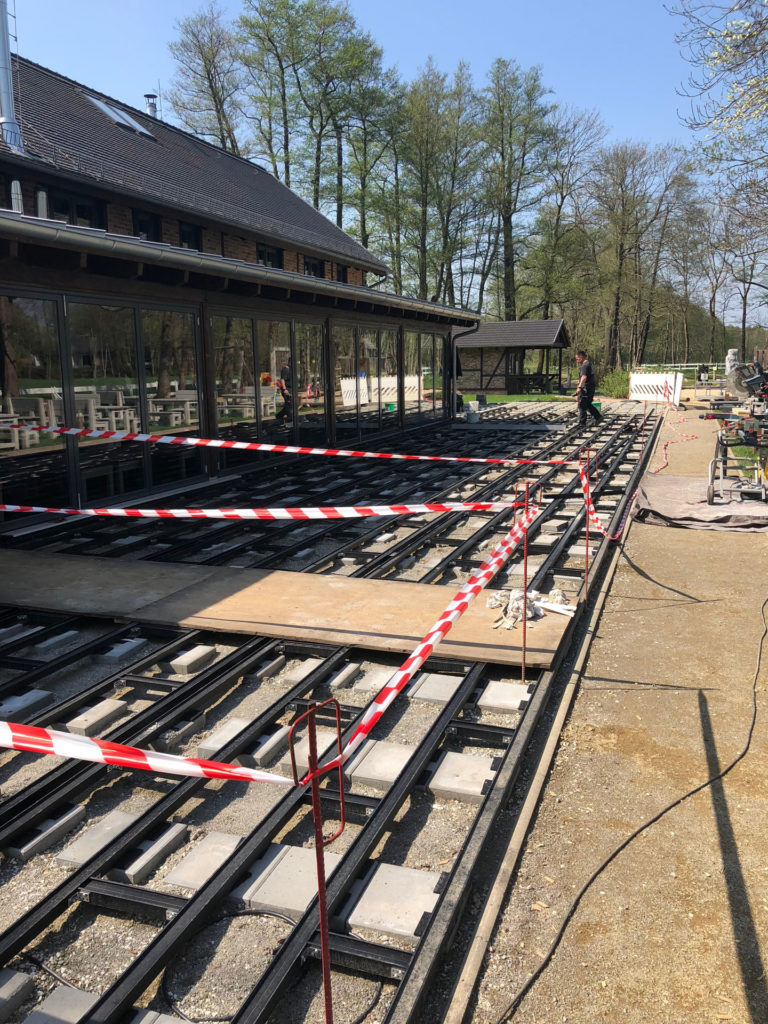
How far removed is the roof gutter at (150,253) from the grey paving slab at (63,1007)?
714cm

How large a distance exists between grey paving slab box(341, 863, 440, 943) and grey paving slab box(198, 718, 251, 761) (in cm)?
121

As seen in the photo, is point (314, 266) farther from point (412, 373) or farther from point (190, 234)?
point (190, 234)

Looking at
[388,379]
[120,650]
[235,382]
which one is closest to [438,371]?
[388,379]

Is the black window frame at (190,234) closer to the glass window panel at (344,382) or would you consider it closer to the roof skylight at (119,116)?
the roof skylight at (119,116)

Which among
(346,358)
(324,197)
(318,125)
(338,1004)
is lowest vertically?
(338,1004)

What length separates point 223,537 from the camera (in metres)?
9.12

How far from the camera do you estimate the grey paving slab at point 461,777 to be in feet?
12.1

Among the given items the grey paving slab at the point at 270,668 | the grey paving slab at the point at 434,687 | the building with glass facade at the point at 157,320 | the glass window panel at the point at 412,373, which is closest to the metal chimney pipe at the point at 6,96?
the building with glass facade at the point at 157,320

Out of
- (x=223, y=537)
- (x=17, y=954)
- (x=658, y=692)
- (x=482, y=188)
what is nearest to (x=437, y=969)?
(x=17, y=954)

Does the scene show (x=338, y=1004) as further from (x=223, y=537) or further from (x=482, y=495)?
(x=482, y=495)

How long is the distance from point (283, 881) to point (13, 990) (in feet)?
3.21

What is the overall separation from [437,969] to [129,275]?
32.1 feet

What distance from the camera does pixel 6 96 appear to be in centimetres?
1550

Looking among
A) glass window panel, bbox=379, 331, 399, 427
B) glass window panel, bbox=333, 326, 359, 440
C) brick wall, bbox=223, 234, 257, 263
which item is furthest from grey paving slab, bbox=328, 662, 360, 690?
brick wall, bbox=223, 234, 257, 263
